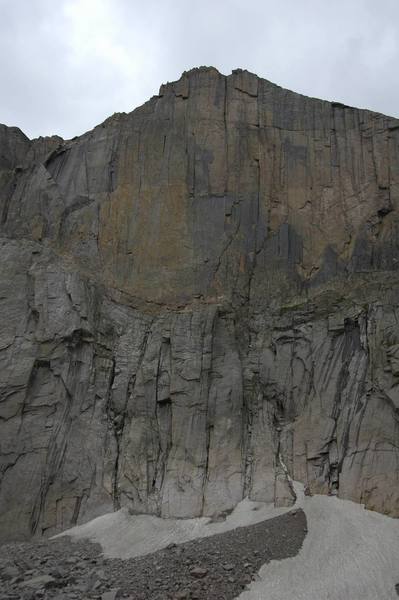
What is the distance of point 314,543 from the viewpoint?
22844 millimetres

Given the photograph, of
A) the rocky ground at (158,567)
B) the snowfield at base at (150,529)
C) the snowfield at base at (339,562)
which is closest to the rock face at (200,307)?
the snowfield at base at (150,529)

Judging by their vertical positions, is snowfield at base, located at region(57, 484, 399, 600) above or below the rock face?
below

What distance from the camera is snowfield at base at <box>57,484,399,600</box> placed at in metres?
20.2

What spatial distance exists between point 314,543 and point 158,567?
5.44 m

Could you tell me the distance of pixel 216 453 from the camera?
2800 centimetres

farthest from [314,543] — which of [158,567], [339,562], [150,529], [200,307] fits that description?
[200,307]

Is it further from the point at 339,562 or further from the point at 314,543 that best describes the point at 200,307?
the point at 339,562

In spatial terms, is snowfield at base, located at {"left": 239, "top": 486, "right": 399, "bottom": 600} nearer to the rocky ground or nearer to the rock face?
the rocky ground

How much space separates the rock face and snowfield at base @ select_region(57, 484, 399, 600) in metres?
0.75

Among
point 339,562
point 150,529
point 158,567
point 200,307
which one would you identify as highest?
point 200,307

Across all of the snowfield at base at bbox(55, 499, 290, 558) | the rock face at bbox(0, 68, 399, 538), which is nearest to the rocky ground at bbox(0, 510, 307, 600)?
the snowfield at base at bbox(55, 499, 290, 558)

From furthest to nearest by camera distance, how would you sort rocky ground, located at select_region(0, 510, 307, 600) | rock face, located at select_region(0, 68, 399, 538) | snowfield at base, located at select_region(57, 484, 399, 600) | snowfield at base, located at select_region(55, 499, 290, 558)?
1. rock face, located at select_region(0, 68, 399, 538)
2. snowfield at base, located at select_region(55, 499, 290, 558)
3. rocky ground, located at select_region(0, 510, 307, 600)
4. snowfield at base, located at select_region(57, 484, 399, 600)

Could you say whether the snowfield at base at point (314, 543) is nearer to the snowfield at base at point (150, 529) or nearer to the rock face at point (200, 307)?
the snowfield at base at point (150, 529)

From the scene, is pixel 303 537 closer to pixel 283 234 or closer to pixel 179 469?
pixel 179 469
